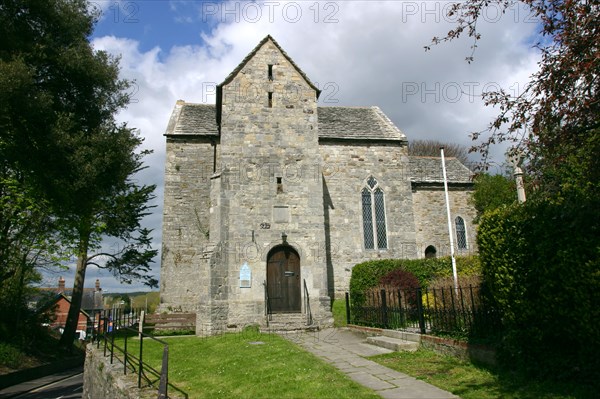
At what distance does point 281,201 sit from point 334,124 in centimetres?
852

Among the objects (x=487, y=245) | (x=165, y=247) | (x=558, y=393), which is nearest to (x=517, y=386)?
(x=558, y=393)

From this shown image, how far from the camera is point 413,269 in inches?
691

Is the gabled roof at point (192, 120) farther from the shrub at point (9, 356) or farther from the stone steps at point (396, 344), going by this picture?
the stone steps at point (396, 344)

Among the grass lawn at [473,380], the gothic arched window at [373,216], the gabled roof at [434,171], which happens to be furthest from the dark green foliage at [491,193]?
the grass lawn at [473,380]

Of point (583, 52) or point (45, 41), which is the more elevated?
point (45, 41)

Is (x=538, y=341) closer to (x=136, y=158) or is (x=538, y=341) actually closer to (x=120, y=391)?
(x=120, y=391)

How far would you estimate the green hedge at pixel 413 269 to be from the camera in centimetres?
1692

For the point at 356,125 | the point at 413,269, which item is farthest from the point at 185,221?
the point at 413,269

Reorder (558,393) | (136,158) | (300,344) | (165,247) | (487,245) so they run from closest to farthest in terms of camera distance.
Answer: (558,393)
(487,245)
(300,344)
(136,158)
(165,247)

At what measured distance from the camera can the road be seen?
17.4 m

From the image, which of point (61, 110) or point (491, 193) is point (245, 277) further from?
point (491, 193)

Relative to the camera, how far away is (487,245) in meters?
7.84

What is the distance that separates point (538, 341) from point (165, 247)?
18071mm

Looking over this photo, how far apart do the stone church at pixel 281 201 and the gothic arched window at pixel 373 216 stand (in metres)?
0.06
